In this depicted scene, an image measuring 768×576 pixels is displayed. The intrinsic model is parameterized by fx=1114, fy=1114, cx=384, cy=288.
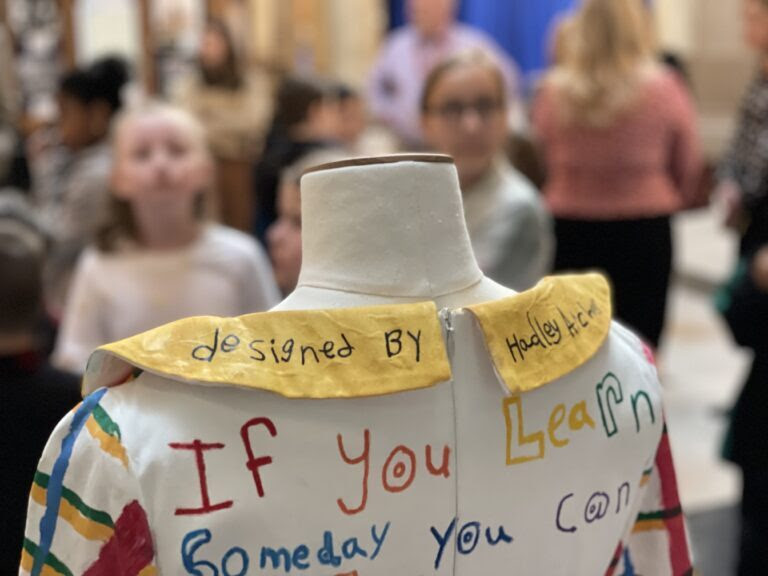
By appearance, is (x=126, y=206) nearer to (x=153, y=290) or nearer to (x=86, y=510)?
(x=153, y=290)

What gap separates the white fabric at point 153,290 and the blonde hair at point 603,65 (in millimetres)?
1273

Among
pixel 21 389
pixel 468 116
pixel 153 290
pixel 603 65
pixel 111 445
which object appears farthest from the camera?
pixel 603 65

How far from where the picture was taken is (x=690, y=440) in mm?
4031

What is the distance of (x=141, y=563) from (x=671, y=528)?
559 mm

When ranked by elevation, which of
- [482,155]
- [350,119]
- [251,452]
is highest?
[251,452]

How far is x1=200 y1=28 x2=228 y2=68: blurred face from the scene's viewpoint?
5.26 metres

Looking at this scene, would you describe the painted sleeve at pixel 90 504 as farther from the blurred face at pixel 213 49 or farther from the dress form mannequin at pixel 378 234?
the blurred face at pixel 213 49

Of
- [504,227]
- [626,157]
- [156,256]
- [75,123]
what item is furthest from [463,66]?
[75,123]

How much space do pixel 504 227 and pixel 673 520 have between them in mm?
1282

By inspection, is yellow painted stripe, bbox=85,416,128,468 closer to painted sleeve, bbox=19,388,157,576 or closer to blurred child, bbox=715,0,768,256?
painted sleeve, bbox=19,388,157,576

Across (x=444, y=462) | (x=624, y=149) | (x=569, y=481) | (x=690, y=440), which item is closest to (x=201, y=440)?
(x=444, y=462)

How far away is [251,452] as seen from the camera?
2.99 ft

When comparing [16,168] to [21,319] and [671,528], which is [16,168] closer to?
[21,319]

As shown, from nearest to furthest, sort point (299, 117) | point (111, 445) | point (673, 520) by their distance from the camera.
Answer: point (111, 445) → point (673, 520) → point (299, 117)
